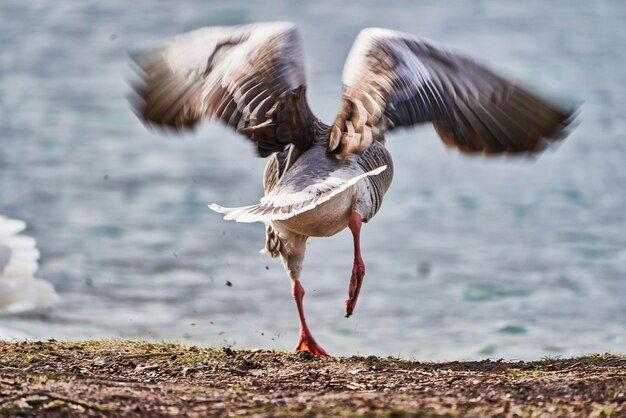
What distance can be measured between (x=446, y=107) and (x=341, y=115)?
2.72ft

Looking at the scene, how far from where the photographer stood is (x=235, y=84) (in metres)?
8.28

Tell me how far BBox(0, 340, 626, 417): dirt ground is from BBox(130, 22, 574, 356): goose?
1.09 m

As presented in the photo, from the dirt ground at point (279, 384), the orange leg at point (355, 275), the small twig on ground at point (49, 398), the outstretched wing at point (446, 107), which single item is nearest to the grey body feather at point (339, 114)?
the outstretched wing at point (446, 107)

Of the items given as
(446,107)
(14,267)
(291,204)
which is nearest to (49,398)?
(291,204)

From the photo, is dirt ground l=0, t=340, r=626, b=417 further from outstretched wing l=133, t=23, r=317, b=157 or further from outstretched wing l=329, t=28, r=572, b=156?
outstretched wing l=133, t=23, r=317, b=157

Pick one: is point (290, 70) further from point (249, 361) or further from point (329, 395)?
point (329, 395)

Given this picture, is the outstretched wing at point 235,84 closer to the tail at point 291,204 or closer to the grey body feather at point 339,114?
the grey body feather at point 339,114

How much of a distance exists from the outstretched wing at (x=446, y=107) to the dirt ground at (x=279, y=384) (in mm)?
1680

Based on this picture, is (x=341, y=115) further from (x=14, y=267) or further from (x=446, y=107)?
(x=14, y=267)

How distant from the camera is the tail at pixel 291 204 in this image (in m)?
7.11

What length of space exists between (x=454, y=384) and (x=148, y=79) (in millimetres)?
4333

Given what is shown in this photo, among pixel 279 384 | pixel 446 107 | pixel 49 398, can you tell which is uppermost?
pixel 446 107

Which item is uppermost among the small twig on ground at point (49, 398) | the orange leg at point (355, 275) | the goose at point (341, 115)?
the goose at point (341, 115)

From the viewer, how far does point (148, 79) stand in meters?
8.95
